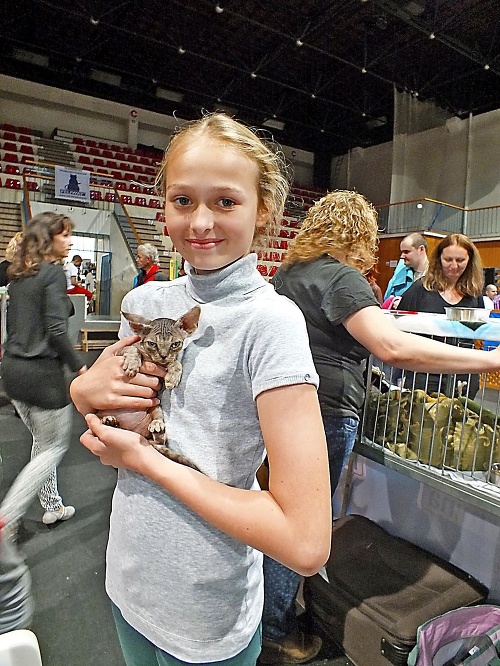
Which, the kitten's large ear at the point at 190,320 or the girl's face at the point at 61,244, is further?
the girl's face at the point at 61,244

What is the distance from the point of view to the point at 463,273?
253 centimetres

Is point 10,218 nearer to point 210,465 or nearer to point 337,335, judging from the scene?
point 337,335

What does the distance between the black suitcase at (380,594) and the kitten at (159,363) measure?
126 cm

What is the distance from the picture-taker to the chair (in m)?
0.50

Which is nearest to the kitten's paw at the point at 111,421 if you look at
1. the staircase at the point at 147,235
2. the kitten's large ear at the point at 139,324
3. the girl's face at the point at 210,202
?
the kitten's large ear at the point at 139,324

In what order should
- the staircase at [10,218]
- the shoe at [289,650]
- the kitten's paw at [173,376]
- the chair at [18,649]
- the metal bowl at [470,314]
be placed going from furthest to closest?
the staircase at [10,218]
the shoe at [289,650]
the metal bowl at [470,314]
the kitten's paw at [173,376]
the chair at [18,649]

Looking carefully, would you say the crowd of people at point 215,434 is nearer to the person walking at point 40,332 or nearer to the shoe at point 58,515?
the person walking at point 40,332

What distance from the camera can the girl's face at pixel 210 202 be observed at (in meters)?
0.59

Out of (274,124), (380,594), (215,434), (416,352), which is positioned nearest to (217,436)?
(215,434)

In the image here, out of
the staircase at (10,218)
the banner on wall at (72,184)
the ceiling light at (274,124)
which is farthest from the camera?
the ceiling light at (274,124)

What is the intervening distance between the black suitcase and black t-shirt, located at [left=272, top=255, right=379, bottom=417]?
2.01 ft

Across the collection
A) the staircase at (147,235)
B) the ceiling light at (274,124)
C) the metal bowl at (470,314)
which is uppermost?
the ceiling light at (274,124)

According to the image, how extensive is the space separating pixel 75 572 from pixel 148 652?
5.28 feet

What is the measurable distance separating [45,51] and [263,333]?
14244mm
